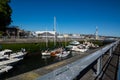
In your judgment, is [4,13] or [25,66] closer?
[25,66]

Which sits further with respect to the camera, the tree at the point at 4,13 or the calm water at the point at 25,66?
the tree at the point at 4,13

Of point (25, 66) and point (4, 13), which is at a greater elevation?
point (4, 13)

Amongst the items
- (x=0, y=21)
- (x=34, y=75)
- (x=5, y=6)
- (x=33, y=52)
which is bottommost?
(x=33, y=52)

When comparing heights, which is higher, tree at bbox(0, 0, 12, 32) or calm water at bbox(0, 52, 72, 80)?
tree at bbox(0, 0, 12, 32)

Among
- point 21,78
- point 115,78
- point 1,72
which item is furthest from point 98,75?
point 1,72

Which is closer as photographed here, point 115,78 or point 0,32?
point 115,78

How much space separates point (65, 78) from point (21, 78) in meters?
2.32

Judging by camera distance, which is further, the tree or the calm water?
the tree

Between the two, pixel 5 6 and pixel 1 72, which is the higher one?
pixel 5 6

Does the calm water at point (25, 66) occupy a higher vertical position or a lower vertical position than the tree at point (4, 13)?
lower

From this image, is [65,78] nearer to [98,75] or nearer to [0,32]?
[98,75]

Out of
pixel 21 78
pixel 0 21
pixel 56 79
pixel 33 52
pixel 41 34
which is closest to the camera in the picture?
pixel 56 79

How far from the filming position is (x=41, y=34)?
111188 mm

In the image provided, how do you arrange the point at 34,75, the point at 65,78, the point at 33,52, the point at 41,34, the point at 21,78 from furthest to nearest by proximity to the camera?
the point at 41,34
the point at 33,52
the point at 34,75
the point at 21,78
the point at 65,78
